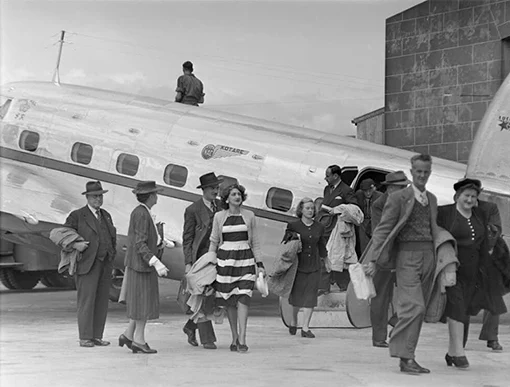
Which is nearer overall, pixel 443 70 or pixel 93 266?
pixel 93 266

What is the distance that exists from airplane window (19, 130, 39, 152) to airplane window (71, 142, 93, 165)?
77 centimetres

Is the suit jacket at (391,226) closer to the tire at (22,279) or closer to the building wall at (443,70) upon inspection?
the building wall at (443,70)

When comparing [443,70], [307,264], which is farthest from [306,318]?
[443,70]

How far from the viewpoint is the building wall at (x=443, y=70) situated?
20.9 meters

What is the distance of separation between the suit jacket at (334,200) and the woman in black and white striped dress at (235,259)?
2864 millimetres

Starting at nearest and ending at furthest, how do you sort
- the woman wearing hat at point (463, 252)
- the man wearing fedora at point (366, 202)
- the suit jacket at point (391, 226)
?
the suit jacket at point (391, 226) < the woman wearing hat at point (463, 252) < the man wearing fedora at point (366, 202)

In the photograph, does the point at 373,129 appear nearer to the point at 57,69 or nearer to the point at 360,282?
the point at 57,69

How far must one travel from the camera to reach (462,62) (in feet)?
70.0

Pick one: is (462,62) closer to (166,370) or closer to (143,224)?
(143,224)

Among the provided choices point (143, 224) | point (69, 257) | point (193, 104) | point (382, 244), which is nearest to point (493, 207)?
point (382, 244)

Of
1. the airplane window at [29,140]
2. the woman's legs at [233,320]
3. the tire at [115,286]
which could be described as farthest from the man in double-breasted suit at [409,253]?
the airplane window at [29,140]

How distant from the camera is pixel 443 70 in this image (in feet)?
71.1

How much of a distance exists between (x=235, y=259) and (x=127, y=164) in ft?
17.1

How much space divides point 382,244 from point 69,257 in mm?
3951
